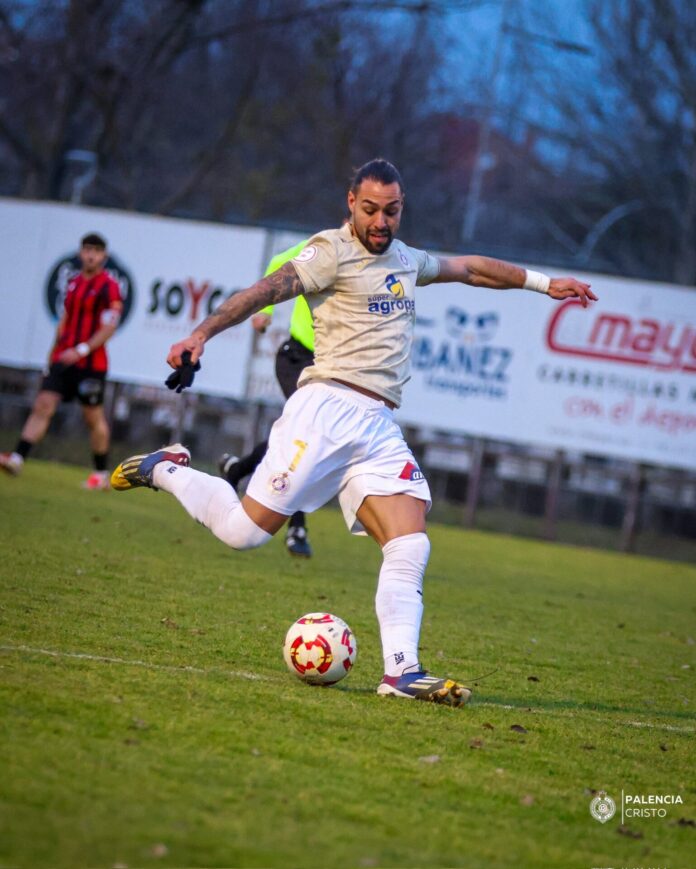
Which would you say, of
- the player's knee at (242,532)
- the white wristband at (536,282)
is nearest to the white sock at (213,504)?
the player's knee at (242,532)

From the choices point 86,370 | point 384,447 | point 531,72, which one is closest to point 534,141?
point 531,72

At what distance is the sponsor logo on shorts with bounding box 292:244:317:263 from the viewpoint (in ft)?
20.0

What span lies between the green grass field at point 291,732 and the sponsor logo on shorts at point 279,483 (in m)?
0.83

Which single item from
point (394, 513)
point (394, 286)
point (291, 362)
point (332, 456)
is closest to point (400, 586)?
point (394, 513)

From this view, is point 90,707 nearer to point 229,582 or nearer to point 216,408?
point 229,582

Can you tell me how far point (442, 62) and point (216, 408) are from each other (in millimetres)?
17553

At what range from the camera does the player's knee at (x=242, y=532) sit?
6051 millimetres

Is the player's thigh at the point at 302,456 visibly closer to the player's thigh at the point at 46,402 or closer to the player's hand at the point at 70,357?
the player's hand at the point at 70,357

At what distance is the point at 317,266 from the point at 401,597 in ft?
5.02

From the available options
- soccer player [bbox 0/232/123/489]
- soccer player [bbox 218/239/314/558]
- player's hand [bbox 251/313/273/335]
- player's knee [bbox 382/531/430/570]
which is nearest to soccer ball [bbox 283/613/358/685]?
player's knee [bbox 382/531/430/570]

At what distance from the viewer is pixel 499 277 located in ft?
22.5

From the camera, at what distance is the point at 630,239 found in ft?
131

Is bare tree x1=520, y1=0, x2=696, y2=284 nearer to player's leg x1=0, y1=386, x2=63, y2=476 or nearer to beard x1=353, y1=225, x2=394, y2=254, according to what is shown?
player's leg x1=0, y1=386, x2=63, y2=476

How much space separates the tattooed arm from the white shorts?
1.64 ft
